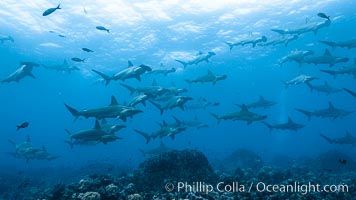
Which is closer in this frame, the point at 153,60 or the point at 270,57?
the point at 153,60

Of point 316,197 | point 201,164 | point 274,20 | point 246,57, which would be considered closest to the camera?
point 316,197

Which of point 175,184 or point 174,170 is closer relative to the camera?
point 175,184

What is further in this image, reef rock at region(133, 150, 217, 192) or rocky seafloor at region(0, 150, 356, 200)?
reef rock at region(133, 150, 217, 192)

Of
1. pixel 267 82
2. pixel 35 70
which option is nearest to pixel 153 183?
pixel 35 70

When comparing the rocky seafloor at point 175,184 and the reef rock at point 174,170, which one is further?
the reef rock at point 174,170

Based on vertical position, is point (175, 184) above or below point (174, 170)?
above

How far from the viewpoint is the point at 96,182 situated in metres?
8.91

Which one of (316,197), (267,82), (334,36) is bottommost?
(267,82)

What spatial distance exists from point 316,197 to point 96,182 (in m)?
5.80

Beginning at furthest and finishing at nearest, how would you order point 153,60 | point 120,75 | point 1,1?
point 153,60 → point 1,1 → point 120,75

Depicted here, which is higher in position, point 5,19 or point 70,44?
point 5,19

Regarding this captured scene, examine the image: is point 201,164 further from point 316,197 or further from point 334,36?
point 334,36

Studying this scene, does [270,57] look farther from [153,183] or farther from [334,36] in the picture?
[153,183]

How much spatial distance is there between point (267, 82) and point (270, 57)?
2323 cm
